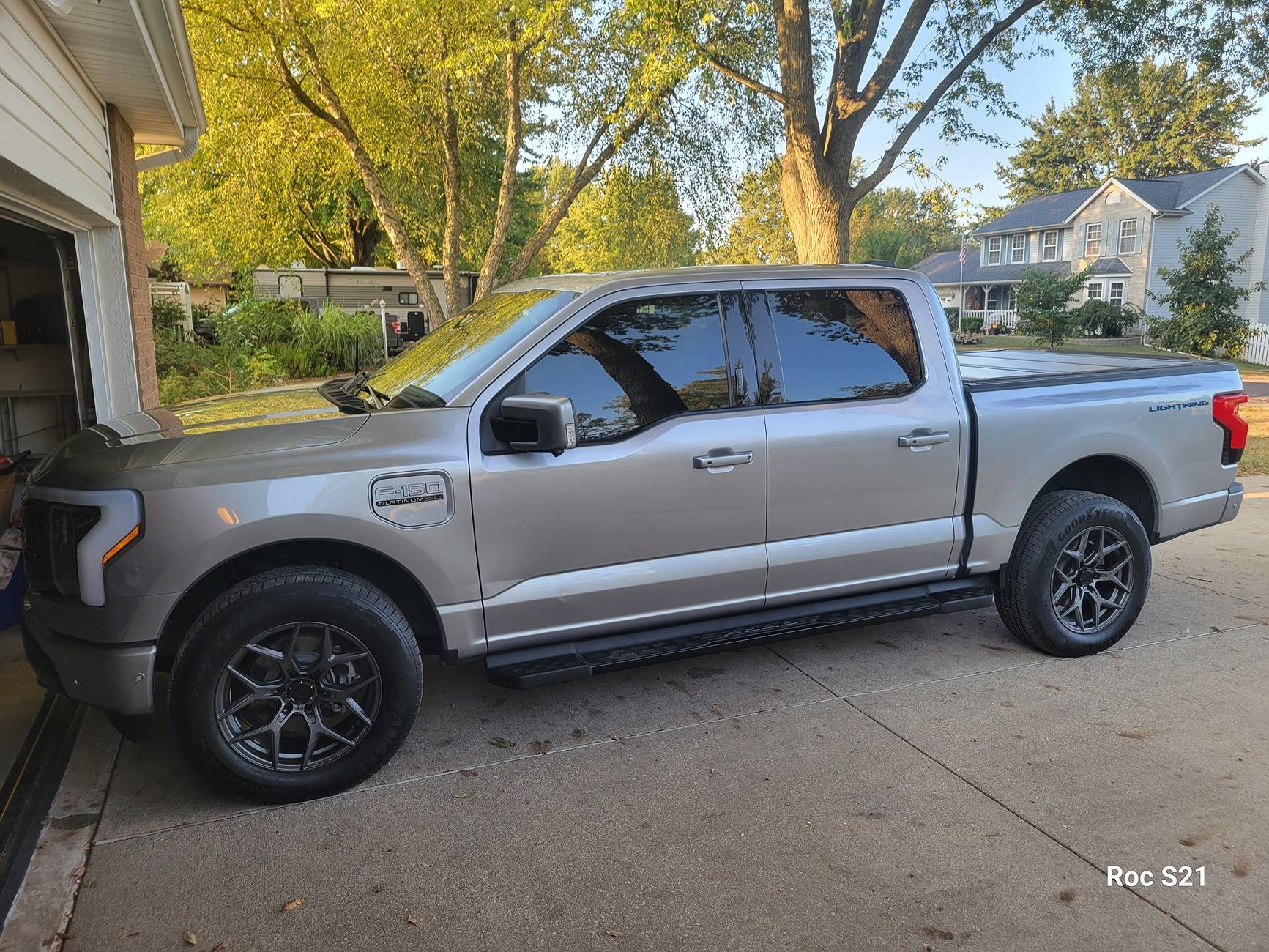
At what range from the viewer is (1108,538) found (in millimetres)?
4941

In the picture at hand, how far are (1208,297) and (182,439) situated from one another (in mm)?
25238

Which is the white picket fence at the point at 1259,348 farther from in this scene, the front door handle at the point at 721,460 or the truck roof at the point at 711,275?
the front door handle at the point at 721,460

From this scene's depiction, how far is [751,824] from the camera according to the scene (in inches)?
132

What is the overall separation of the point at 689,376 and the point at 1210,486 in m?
3.22

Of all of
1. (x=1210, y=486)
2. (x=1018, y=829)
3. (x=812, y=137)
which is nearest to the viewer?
(x=1018, y=829)

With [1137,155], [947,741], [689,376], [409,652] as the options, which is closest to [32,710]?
[409,652]

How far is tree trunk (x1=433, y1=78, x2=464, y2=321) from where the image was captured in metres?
18.9

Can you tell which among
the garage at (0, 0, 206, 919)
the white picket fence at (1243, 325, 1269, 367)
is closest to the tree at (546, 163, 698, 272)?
the garage at (0, 0, 206, 919)

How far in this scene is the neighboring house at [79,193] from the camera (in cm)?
520

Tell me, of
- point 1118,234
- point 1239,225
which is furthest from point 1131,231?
point 1239,225

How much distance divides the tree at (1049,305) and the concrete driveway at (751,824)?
28809mm

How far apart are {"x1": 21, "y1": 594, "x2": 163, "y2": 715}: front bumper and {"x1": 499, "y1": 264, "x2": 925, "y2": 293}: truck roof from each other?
2246 millimetres

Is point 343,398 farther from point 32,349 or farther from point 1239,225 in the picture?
point 1239,225

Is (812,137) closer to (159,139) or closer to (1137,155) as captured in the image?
(159,139)
